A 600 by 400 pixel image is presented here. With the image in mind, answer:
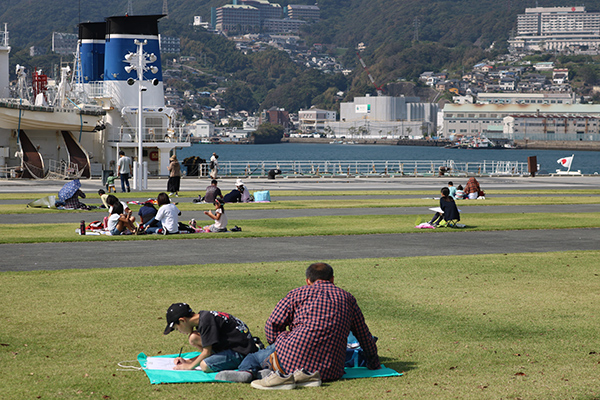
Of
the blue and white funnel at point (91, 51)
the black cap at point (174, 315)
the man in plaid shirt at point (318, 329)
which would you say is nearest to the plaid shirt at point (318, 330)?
the man in plaid shirt at point (318, 329)

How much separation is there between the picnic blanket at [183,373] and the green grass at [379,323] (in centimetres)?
12

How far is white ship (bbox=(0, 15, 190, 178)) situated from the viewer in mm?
47094

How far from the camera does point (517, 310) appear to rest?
35.4 ft

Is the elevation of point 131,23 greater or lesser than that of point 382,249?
greater

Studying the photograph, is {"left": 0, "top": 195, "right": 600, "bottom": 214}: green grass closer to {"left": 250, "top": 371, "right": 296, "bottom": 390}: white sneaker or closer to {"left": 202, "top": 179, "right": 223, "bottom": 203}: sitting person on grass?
{"left": 202, "top": 179, "right": 223, "bottom": 203}: sitting person on grass

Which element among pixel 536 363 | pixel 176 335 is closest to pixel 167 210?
pixel 176 335

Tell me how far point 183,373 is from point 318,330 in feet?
5.00

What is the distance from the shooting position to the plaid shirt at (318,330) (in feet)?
24.9

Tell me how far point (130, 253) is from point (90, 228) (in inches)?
157

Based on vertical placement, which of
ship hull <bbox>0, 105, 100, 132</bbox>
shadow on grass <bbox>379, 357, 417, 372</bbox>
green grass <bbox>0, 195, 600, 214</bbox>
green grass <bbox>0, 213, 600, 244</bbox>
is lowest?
shadow on grass <bbox>379, 357, 417, 372</bbox>

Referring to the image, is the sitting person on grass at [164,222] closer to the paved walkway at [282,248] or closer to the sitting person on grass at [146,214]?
the sitting person on grass at [146,214]

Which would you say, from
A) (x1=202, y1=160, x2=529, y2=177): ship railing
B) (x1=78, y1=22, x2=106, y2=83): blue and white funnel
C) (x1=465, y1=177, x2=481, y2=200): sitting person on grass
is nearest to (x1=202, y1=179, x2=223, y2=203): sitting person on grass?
(x1=465, y1=177, x2=481, y2=200): sitting person on grass

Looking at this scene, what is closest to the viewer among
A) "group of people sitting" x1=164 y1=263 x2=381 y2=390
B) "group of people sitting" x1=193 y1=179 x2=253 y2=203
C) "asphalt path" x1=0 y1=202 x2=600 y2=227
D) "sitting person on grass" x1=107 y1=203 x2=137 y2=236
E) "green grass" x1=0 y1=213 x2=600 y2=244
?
"group of people sitting" x1=164 y1=263 x2=381 y2=390

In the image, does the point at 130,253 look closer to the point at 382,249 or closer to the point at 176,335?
the point at 382,249
